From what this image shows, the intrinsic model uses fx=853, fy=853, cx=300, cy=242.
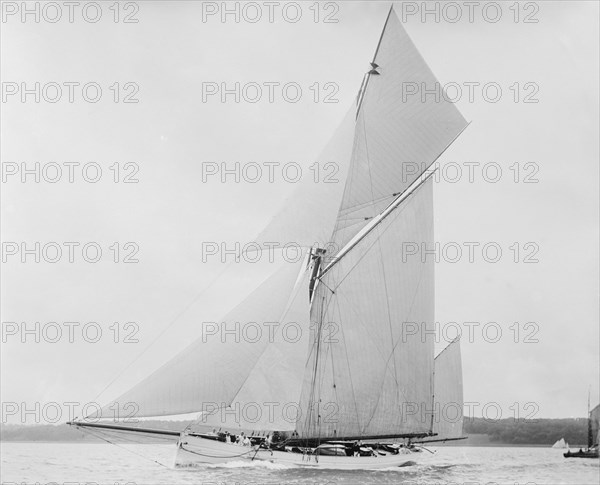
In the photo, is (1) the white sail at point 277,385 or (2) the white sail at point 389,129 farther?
(2) the white sail at point 389,129

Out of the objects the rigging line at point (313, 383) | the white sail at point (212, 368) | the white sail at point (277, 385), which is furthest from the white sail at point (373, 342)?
the white sail at point (212, 368)

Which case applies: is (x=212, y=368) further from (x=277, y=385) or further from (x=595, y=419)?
(x=595, y=419)

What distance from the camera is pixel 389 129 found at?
36344 millimetres

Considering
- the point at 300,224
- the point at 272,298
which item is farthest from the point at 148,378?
the point at 300,224

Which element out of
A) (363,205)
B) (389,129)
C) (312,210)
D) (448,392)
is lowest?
(448,392)

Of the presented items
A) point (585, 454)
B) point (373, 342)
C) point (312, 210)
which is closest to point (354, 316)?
point (373, 342)

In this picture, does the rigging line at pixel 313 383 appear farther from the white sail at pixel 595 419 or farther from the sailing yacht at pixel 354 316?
the white sail at pixel 595 419

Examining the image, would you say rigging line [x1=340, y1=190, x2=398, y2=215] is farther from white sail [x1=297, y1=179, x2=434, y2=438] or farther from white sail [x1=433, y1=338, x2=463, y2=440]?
white sail [x1=433, y1=338, x2=463, y2=440]

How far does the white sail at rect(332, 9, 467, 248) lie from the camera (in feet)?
119

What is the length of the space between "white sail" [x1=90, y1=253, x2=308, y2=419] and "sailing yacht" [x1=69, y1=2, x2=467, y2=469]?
0.07 m

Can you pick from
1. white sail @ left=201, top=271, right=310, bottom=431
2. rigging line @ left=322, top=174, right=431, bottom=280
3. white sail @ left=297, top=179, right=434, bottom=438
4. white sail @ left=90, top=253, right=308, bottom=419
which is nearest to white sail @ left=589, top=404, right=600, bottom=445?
white sail @ left=297, top=179, right=434, bottom=438

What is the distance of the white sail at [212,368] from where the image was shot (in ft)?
86.8

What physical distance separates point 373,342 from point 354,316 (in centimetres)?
134

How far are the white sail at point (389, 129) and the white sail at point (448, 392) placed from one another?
9.08 meters
